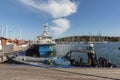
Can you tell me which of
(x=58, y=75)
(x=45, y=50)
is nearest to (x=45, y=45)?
(x=45, y=50)

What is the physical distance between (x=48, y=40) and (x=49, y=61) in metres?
40.2

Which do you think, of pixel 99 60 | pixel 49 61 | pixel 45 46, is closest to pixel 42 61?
pixel 49 61

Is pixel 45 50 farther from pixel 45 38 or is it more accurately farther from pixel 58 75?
pixel 58 75

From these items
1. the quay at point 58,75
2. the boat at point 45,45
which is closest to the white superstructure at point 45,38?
the boat at point 45,45

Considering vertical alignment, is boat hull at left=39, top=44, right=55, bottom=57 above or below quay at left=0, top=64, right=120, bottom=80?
above

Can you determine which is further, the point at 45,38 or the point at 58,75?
the point at 45,38

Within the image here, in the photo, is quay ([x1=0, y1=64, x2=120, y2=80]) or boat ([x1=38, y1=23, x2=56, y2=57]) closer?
quay ([x1=0, y1=64, x2=120, y2=80])

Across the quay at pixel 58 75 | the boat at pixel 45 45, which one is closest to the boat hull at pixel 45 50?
the boat at pixel 45 45

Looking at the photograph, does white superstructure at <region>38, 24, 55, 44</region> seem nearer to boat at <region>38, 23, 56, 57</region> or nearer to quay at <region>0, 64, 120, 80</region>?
boat at <region>38, 23, 56, 57</region>

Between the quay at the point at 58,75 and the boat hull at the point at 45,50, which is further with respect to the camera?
the boat hull at the point at 45,50

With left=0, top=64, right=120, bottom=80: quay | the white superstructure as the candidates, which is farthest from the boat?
left=0, top=64, right=120, bottom=80: quay

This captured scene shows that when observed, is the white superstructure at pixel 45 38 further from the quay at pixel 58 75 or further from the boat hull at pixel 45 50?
the quay at pixel 58 75

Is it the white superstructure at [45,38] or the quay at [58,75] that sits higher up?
the white superstructure at [45,38]

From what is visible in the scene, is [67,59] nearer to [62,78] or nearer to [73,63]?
[73,63]
